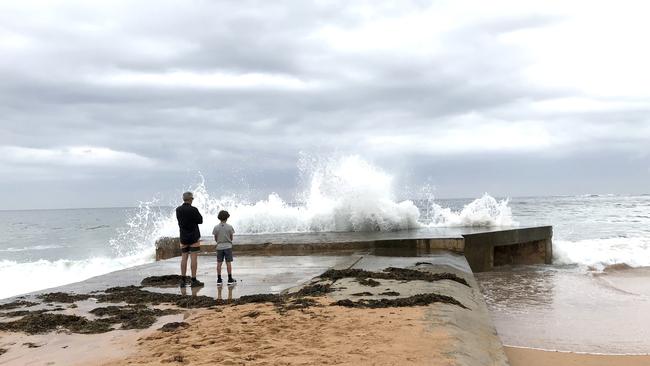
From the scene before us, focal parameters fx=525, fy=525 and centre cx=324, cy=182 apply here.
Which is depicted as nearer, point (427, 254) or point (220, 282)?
point (220, 282)

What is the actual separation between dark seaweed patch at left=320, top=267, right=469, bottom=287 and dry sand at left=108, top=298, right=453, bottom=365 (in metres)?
1.83

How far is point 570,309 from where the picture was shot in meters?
8.07

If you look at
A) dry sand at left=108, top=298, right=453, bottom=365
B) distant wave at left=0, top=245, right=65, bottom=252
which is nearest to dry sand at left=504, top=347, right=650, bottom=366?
dry sand at left=108, top=298, right=453, bottom=365

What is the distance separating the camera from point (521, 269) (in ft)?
42.1

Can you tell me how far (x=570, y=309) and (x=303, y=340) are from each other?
567cm

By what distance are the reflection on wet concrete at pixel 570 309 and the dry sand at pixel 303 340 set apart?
2.33m

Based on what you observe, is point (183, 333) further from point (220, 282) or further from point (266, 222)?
point (266, 222)

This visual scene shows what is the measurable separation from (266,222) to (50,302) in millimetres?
11533

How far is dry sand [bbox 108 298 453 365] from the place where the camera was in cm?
361

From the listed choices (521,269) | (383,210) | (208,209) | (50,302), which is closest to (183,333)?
(50,302)

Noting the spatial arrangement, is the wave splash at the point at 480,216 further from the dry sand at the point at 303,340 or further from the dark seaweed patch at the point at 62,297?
the dark seaweed patch at the point at 62,297

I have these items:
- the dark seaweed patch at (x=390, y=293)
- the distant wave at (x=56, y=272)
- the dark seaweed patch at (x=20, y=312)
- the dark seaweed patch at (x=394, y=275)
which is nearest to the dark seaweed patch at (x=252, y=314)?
the dark seaweed patch at (x=390, y=293)

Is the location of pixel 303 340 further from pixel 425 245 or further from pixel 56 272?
pixel 56 272

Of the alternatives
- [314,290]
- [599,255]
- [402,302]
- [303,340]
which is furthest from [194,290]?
[599,255]
